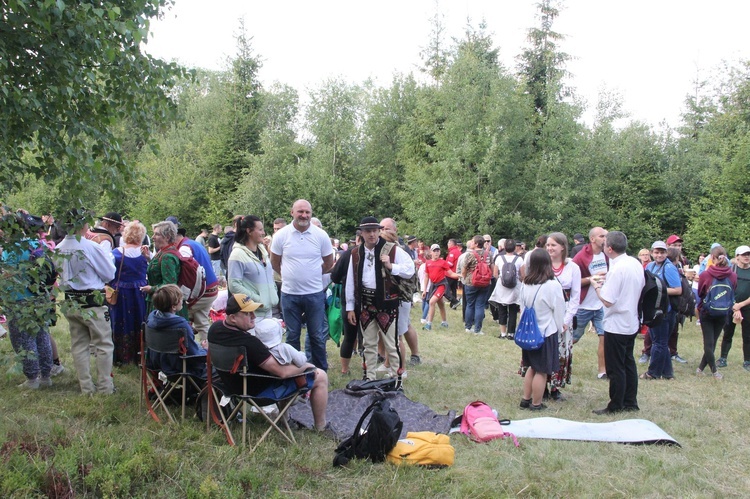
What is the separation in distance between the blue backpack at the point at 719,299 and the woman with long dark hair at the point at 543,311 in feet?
11.0

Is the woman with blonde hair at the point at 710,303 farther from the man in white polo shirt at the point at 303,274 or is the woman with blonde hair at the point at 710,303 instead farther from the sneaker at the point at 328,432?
the sneaker at the point at 328,432

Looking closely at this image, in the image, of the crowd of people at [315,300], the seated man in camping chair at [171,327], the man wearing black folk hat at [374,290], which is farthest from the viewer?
the man wearing black folk hat at [374,290]

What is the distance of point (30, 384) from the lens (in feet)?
19.6

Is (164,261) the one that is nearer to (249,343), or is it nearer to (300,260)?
(300,260)

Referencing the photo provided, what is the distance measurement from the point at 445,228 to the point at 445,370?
16.9 metres

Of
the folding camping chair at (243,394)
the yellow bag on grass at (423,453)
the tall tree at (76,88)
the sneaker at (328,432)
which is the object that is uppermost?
the tall tree at (76,88)

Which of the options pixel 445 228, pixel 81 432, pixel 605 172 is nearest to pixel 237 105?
pixel 445 228

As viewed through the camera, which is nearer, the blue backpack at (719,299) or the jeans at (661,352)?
the jeans at (661,352)

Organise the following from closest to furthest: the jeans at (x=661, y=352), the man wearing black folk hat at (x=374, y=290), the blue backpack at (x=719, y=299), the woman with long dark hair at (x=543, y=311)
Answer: the woman with long dark hair at (x=543, y=311) < the man wearing black folk hat at (x=374, y=290) < the jeans at (x=661, y=352) < the blue backpack at (x=719, y=299)

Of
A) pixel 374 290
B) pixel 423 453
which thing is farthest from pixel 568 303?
pixel 423 453

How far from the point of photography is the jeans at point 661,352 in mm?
7598

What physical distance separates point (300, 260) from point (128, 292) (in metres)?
2.16

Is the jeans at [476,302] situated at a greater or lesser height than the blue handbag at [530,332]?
lesser

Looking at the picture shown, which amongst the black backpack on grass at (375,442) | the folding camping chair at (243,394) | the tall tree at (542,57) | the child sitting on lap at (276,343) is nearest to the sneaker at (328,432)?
the folding camping chair at (243,394)
